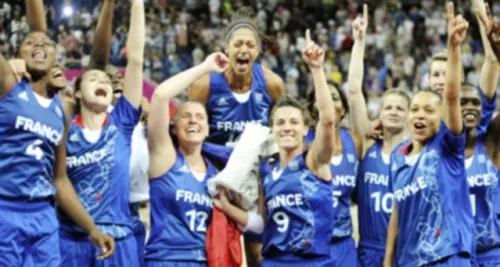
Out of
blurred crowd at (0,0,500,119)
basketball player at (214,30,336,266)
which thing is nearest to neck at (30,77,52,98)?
basketball player at (214,30,336,266)

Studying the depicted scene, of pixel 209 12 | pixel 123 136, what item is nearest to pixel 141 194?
pixel 123 136

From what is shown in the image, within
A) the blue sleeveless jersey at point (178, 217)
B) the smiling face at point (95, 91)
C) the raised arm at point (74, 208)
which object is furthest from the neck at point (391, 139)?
the raised arm at point (74, 208)

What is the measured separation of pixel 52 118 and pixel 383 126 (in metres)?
2.48

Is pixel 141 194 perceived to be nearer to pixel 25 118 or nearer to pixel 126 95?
pixel 126 95

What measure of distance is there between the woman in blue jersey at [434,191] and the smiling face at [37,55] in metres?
2.19

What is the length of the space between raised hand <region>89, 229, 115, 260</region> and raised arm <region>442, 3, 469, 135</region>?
212cm

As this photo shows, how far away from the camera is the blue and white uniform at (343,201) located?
6305 millimetres

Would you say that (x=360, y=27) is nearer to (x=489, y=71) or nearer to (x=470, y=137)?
(x=489, y=71)

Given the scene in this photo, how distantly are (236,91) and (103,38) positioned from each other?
1.18 metres

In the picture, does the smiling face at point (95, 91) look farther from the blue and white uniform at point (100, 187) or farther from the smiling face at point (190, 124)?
the smiling face at point (190, 124)

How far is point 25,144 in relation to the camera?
Result: 16.7 ft

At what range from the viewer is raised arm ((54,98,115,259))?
5.46 meters

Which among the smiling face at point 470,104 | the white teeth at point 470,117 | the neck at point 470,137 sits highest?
the smiling face at point 470,104

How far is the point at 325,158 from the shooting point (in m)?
5.69
